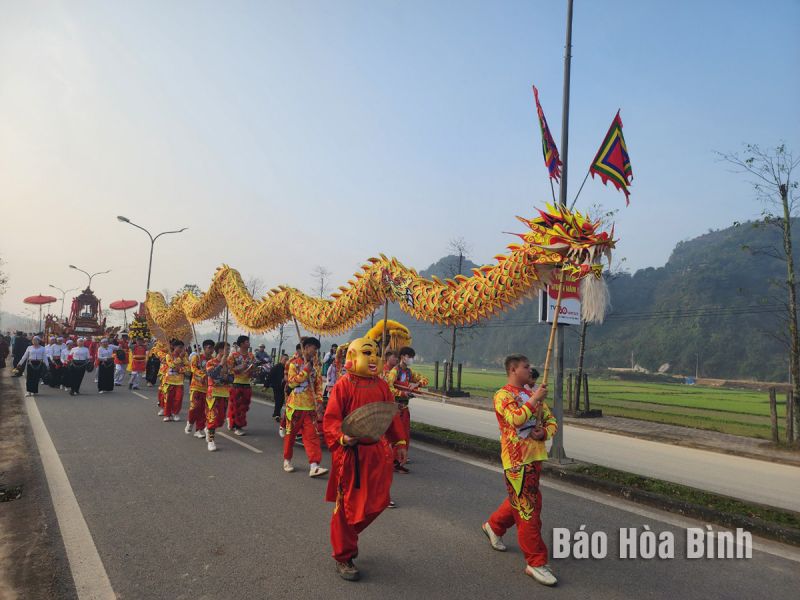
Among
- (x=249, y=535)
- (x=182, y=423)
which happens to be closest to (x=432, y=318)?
(x=249, y=535)

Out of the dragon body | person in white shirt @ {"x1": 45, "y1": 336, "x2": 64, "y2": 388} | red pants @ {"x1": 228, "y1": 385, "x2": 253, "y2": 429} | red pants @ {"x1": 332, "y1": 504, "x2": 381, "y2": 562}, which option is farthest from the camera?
person in white shirt @ {"x1": 45, "y1": 336, "x2": 64, "y2": 388}

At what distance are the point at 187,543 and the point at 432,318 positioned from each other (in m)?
4.12

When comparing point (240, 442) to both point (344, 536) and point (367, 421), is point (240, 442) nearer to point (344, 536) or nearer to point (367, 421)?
point (344, 536)

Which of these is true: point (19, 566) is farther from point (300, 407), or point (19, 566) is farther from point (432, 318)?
point (432, 318)

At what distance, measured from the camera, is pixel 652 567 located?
13.6ft

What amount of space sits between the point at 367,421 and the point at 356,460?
0.33m

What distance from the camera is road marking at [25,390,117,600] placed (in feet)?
11.4

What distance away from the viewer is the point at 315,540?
4.43 metres

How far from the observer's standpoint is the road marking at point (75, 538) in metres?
3.47

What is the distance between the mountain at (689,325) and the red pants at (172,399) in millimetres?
28146

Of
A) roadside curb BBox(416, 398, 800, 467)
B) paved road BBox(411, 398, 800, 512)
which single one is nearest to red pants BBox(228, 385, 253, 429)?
paved road BBox(411, 398, 800, 512)

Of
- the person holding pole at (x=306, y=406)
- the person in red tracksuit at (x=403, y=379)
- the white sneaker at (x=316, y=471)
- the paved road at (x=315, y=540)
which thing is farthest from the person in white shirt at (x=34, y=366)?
the person in red tracksuit at (x=403, y=379)

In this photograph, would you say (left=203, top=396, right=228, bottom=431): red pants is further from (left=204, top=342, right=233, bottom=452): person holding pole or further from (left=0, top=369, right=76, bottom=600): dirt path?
(left=0, top=369, right=76, bottom=600): dirt path

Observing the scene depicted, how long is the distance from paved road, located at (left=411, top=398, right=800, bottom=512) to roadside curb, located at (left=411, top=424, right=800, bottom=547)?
1.53 m
